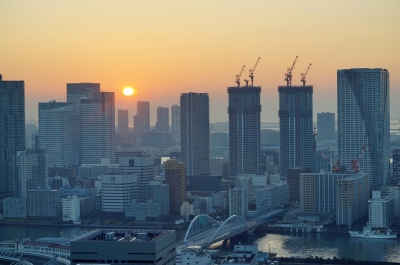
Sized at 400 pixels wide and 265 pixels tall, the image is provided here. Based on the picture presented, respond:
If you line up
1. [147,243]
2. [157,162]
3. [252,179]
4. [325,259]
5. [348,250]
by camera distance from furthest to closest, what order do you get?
[157,162]
[252,179]
[348,250]
[325,259]
[147,243]

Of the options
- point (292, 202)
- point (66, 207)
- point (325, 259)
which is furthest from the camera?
point (292, 202)

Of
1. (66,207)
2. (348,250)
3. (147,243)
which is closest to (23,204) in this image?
(66,207)

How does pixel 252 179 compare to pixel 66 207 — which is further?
pixel 252 179

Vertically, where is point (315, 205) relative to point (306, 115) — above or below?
below

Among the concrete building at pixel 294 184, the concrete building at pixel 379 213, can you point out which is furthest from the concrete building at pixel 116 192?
the concrete building at pixel 379 213

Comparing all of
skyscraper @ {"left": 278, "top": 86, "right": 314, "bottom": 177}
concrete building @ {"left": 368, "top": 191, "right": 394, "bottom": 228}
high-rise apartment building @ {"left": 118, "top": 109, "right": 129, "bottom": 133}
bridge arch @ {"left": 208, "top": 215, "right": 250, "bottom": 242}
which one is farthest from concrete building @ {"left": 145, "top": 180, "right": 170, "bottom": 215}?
high-rise apartment building @ {"left": 118, "top": 109, "right": 129, "bottom": 133}

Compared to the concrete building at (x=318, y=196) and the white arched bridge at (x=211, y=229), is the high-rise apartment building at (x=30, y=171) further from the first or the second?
the concrete building at (x=318, y=196)

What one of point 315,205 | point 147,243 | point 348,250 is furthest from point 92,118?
point 147,243

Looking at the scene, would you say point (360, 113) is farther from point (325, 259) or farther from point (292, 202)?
point (325, 259)
